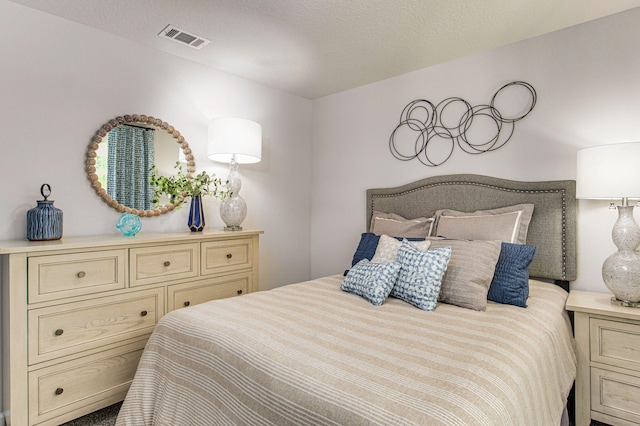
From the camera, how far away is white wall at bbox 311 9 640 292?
2174mm

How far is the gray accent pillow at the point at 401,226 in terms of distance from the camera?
269 centimetres

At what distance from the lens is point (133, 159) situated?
2.55 metres

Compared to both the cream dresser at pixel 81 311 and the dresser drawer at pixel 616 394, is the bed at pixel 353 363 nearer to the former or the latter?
the dresser drawer at pixel 616 394

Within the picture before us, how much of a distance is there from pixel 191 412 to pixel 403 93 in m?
2.87

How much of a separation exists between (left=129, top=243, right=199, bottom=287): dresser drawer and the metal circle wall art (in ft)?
6.51

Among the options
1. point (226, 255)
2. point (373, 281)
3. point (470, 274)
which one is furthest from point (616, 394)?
point (226, 255)

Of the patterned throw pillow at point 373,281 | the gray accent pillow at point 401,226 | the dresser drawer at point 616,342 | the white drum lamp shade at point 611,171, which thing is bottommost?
the dresser drawer at point 616,342

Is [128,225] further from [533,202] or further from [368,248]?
[533,202]

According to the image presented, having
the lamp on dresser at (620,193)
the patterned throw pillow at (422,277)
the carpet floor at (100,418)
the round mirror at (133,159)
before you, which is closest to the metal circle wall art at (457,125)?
the lamp on dresser at (620,193)

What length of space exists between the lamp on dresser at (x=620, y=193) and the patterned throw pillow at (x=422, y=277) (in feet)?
2.86

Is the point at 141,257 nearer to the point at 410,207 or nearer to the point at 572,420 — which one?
the point at 410,207

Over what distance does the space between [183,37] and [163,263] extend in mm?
1584

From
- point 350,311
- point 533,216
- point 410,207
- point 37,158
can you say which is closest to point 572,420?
point 533,216

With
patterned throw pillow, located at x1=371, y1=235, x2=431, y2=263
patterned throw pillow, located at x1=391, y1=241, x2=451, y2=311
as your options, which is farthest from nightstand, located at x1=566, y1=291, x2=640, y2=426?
patterned throw pillow, located at x1=371, y1=235, x2=431, y2=263
